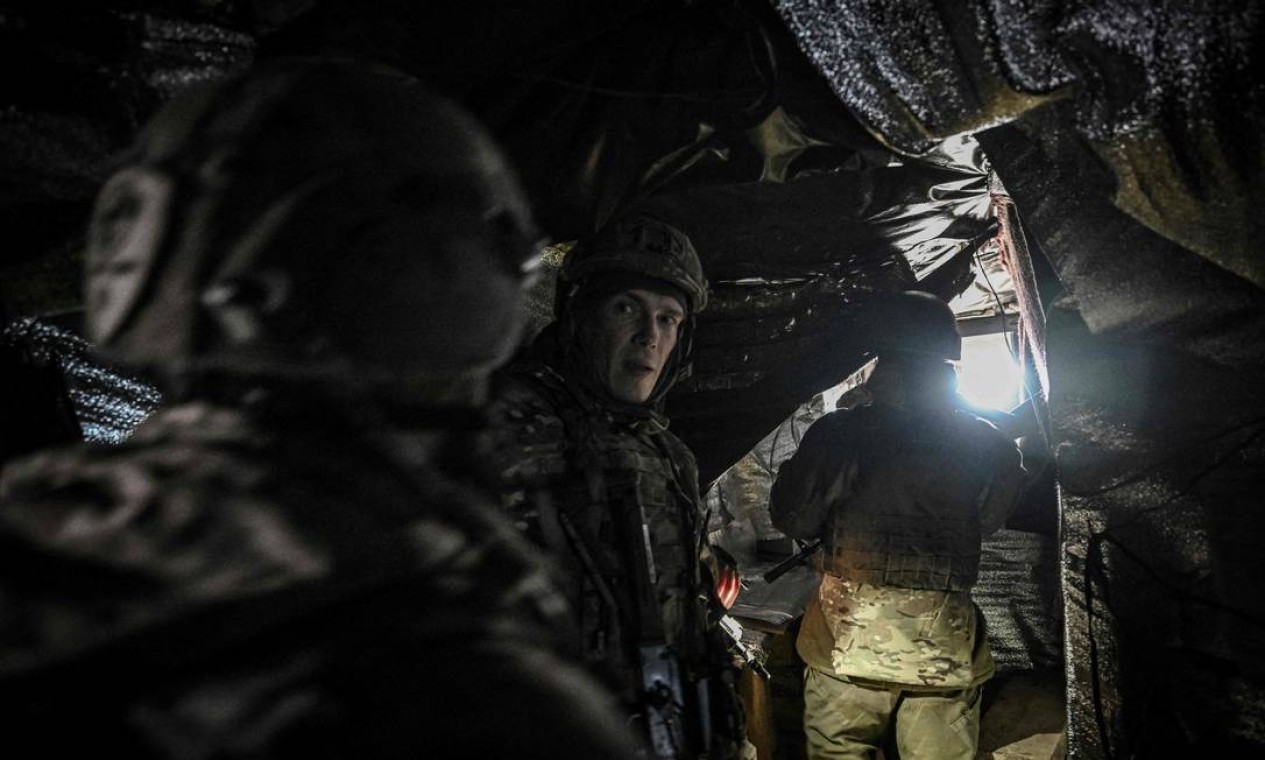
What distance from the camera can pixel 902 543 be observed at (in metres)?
3.98

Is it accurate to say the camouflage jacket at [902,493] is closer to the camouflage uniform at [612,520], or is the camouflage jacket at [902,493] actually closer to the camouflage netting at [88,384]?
the camouflage uniform at [612,520]

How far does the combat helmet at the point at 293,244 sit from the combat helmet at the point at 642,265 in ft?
6.98

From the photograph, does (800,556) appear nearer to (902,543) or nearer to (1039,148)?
(902,543)

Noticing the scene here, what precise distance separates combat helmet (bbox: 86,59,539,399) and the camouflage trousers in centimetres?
384

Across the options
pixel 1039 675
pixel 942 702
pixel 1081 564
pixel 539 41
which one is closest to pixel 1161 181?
pixel 1081 564

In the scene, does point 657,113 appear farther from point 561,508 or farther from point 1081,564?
point 1081,564

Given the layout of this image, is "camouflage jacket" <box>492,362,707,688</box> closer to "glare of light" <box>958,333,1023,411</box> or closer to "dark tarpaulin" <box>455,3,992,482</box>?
"dark tarpaulin" <box>455,3,992,482</box>

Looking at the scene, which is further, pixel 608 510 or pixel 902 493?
pixel 902 493

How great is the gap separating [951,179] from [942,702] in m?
3.09

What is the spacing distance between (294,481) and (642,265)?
8.37 feet

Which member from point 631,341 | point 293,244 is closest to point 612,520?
point 631,341

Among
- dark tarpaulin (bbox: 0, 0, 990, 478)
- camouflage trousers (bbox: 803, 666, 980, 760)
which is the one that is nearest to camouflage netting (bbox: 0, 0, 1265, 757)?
dark tarpaulin (bbox: 0, 0, 990, 478)

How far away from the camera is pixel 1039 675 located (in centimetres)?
544

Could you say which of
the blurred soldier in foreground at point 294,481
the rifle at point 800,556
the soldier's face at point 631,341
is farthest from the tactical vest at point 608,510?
the blurred soldier in foreground at point 294,481
